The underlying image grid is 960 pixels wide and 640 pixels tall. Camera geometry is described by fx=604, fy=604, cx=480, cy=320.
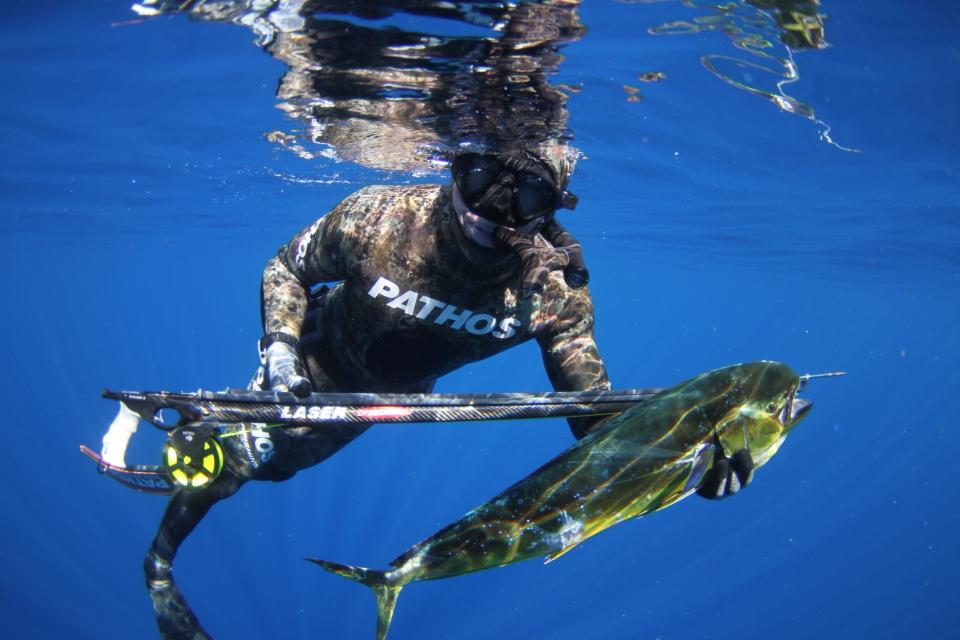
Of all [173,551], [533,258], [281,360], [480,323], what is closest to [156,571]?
[173,551]

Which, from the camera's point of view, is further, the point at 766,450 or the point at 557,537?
the point at 766,450

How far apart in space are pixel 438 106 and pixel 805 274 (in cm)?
2714

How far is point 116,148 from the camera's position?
1345 cm

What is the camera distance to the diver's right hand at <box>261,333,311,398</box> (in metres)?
3.20

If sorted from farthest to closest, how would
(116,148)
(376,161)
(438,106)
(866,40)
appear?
(116,148)
(376,161)
(438,106)
(866,40)

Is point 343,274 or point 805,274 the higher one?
point 343,274

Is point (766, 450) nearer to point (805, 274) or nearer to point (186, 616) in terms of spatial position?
point (186, 616)

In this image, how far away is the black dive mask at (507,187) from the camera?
3.56m

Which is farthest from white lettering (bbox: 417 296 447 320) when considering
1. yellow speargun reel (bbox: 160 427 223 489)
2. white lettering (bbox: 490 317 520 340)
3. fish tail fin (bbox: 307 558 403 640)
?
fish tail fin (bbox: 307 558 403 640)

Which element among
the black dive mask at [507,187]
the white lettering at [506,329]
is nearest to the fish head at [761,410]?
the black dive mask at [507,187]

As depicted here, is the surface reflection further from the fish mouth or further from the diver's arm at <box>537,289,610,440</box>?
the fish mouth

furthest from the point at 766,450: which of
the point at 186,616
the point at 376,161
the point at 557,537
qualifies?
the point at 376,161

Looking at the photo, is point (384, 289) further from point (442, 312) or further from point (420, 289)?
point (442, 312)

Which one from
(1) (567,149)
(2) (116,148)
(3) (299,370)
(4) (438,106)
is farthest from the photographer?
(2) (116,148)
